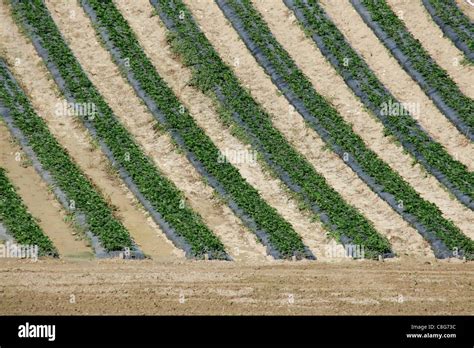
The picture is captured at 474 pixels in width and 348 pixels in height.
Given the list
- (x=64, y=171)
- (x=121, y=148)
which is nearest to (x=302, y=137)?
(x=121, y=148)

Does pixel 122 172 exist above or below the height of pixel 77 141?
below

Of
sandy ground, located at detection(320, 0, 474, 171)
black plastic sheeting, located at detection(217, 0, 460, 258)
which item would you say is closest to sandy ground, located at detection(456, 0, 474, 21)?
sandy ground, located at detection(320, 0, 474, 171)

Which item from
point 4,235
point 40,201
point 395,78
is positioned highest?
point 395,78

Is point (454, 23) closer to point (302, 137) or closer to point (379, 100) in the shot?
point (379, 100)
